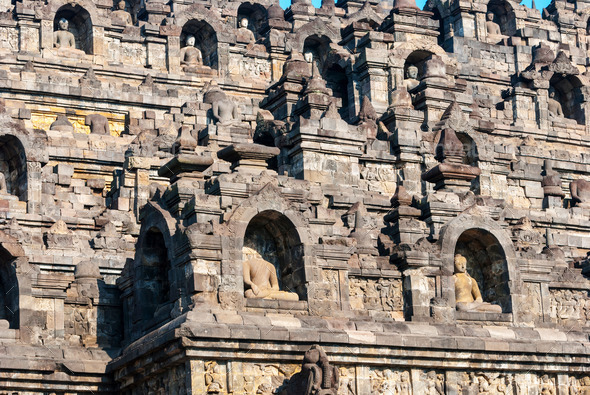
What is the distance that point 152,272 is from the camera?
40.7 m

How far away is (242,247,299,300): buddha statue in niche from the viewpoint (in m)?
39.0

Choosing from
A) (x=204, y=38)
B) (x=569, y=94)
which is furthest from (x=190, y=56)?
(x=569, y=94)

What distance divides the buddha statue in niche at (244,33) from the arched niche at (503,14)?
12.1m

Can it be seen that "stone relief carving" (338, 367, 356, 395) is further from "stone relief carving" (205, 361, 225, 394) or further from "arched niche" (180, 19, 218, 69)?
"arched niche" (180, 19, 218, 69)

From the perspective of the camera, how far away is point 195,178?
132 feet

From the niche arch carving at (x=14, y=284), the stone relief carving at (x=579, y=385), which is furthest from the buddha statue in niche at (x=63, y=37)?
the stone relief carving at (x=579, y=385)

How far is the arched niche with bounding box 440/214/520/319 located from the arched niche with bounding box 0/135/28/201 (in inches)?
633

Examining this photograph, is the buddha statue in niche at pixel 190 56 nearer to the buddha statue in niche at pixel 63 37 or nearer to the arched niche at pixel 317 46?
the buddha statue in niche at pixel 63 37

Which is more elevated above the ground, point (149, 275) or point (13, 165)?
point (13, 165)

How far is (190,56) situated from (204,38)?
1600mm

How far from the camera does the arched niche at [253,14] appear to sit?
71.4 meters

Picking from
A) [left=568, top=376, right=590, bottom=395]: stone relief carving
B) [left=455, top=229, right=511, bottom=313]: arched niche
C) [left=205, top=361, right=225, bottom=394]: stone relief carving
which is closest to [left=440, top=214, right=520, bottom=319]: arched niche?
[left=455, top=229, right=511, bottom=313]: arched niche

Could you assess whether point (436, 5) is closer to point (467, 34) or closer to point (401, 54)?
point (467, 34)

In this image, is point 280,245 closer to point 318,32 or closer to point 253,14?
point 318,32
